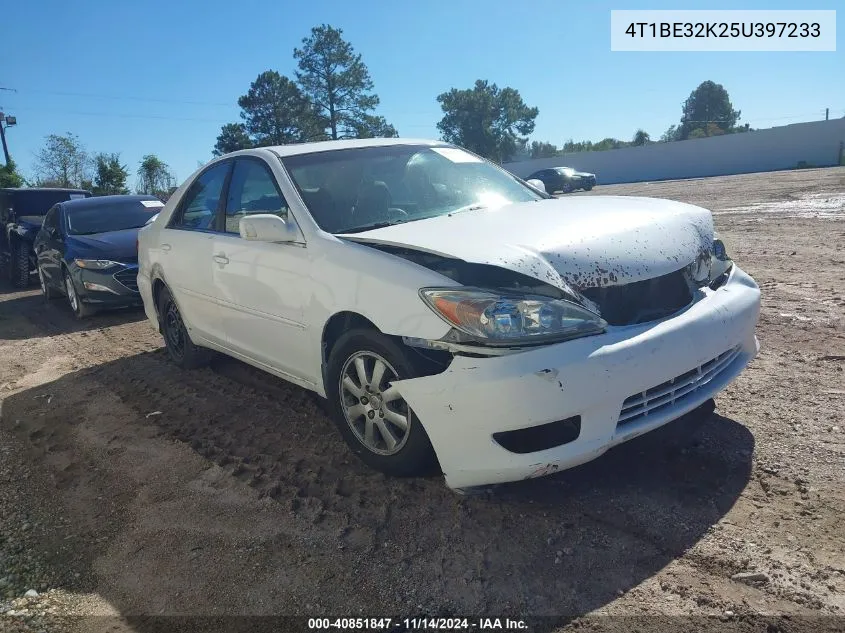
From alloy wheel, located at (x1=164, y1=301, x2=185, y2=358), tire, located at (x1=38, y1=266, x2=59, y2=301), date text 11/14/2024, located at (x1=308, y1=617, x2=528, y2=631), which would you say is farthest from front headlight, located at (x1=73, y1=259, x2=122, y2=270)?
date text 11/14/2024, located at (x1=308, y1=617, x2=528, y2=631)

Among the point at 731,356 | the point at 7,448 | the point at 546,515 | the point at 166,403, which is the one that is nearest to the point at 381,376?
the point at 546,515

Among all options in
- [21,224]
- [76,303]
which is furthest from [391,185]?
[21,224]

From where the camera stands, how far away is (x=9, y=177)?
36062 mm

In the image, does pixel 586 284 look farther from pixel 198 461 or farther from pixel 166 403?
pixel 166 403

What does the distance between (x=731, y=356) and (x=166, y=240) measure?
13.6 feet

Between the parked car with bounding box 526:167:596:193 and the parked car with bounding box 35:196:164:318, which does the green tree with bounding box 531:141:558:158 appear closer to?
the parked car with bounding box 526:167:596:193

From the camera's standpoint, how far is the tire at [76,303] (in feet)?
26.7

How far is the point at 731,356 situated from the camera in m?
3.12

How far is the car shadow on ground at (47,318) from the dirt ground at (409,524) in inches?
144

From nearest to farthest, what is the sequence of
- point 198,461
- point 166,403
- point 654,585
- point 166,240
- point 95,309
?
point 654,585 < point 198,461 < point 166,403 < point 166,240 < point 95,309

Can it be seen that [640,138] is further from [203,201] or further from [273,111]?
[203,201]

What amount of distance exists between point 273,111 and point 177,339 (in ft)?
209

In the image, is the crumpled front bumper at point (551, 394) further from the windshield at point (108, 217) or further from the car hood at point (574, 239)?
the windshield at point (108, 217)

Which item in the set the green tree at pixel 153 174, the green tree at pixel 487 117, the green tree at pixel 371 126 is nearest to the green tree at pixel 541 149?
the green tree at pixel 487 117
